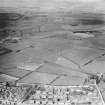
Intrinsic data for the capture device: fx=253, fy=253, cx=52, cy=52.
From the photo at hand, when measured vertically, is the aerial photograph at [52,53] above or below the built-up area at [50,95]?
above

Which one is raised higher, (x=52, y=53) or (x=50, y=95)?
(x=52, y=53)

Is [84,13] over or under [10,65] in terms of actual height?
over

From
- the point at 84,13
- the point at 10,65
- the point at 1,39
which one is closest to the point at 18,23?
the point at 1,39

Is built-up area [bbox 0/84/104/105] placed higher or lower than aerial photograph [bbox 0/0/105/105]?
lower

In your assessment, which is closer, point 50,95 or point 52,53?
point 50,95

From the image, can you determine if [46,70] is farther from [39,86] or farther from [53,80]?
[39,86]

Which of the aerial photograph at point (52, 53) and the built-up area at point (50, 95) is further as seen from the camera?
the aerial photograph at point (52, 53)

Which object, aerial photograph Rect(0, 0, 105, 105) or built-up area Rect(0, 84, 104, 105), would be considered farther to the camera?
aerial photograph Rect(0, 0, 105, 105)

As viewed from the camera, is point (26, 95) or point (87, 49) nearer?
point (26, 95)
